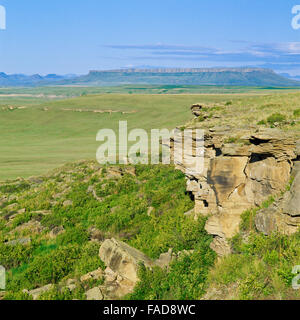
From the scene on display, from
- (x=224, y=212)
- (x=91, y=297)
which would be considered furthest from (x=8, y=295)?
(x=224, y=212)

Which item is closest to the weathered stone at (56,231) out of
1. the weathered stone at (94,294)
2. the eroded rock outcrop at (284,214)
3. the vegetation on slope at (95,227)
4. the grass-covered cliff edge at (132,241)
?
the grass-covered cliff edge at (132,241)

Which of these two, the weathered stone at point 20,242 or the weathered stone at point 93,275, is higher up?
the weathered stone at point 93,275

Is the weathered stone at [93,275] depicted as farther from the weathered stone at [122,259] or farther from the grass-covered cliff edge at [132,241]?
the weathered stone at [122,259]

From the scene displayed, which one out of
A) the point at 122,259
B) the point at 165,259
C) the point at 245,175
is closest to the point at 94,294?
the point at 122,259

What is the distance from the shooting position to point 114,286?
13.6 m

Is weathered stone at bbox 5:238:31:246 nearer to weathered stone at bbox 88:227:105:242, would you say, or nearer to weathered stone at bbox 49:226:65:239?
weathered stone at bbox 49:226:65:239

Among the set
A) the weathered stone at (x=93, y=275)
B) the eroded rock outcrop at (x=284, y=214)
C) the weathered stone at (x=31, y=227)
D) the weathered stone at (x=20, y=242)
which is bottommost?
the weathered stone at (x=20, y=242)

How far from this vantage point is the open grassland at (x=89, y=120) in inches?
796

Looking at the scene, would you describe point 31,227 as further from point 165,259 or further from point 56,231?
point 165,259

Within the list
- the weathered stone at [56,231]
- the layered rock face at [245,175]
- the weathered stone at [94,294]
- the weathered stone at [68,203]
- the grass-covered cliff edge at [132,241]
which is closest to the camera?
the grass-covered cliff edge at [132,241]

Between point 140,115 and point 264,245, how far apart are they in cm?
10295

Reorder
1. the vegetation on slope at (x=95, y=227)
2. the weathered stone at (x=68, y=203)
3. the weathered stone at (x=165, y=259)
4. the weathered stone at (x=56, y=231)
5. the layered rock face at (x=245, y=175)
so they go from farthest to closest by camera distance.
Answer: the weathered stone at (x=68, y=203) < the weathered stone at (x=56, y=231) < the weathered stone at (x=165, y=259) < the vegetation on slope at (x=95, y=227) < the layered rock face at (x=245, y=175)

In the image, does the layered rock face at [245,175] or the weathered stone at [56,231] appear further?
the weathered stone at [56,231]
